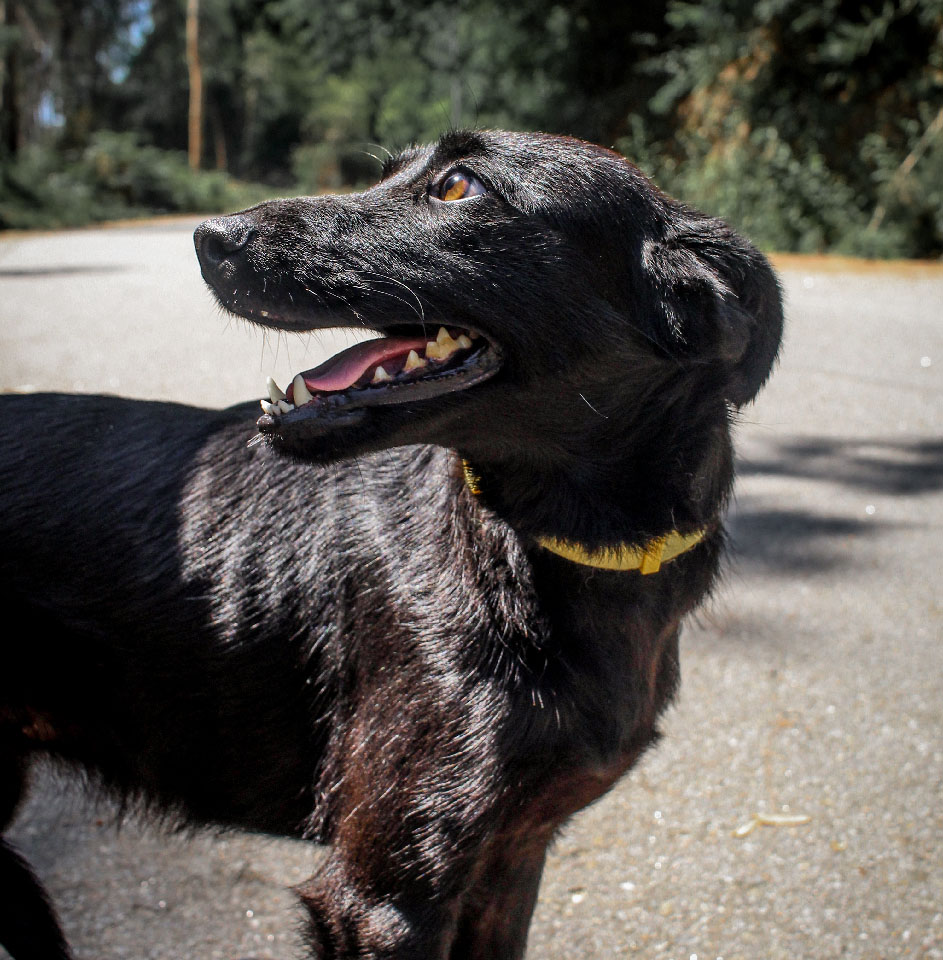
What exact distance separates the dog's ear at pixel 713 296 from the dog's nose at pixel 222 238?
2.52ft

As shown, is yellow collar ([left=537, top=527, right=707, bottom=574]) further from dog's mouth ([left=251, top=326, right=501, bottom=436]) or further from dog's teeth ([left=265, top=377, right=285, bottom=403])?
dog's teeth ([left=265, top=377, right=285, bottom=403])

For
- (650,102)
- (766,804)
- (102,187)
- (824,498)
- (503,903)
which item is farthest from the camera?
(102,187)

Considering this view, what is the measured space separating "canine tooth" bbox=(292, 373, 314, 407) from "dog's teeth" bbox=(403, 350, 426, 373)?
0.19 metres

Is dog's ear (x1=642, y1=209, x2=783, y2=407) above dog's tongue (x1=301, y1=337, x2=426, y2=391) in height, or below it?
above

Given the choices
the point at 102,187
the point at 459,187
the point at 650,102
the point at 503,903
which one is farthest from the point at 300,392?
the point at 102,187

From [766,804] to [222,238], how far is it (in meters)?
2.27

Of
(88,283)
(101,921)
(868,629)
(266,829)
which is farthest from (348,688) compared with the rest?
(88,283)

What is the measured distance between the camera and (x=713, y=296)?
178 centimetres

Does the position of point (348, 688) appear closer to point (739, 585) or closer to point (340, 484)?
point (340, 484)

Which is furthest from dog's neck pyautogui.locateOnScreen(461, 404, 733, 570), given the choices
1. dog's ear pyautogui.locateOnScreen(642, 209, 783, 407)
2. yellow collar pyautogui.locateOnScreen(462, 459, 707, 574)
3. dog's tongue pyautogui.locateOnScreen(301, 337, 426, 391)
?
dog's tongue pyautogui.locateOnScreen(301, 337, 426, 391)

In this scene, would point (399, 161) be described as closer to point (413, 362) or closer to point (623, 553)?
point (413, 362)

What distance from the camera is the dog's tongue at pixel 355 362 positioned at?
1829mm

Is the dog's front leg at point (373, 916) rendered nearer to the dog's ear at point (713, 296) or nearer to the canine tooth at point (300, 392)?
the canine tooth at point (300, 392)

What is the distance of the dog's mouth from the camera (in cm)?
173
